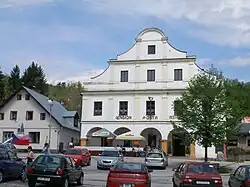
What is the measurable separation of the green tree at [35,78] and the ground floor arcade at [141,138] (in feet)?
139

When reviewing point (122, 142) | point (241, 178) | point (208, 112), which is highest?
point (208, 112)

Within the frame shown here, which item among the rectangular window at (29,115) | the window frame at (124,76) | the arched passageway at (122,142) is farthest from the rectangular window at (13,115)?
the window frame at (124,76)

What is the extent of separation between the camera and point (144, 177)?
55.0ft

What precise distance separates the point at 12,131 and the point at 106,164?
3274cm

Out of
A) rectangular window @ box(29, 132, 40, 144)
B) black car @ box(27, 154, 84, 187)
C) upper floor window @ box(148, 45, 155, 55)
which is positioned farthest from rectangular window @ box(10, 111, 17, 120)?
black car @ box(27, 154, 84, 187)

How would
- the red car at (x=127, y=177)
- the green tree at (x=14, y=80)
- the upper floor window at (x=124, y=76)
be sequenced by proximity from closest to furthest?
the red car at (x=127, y=177) < the upper floor window at (x=124, y=76) < the green tree at (x=14, y=80)

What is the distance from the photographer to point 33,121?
6234cm

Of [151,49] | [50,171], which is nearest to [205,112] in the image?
[50,171]

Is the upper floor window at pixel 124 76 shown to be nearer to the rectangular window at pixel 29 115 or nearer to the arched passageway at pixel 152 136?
the arched passageway at pixel 152 136

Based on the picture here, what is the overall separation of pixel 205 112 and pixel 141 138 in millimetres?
18527

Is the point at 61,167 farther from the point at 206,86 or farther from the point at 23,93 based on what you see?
the point at 23,93

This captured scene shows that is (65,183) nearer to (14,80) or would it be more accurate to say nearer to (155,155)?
(155,155)

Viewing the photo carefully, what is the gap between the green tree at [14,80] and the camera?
317ft

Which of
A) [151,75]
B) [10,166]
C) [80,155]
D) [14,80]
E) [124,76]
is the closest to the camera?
[10,166]
